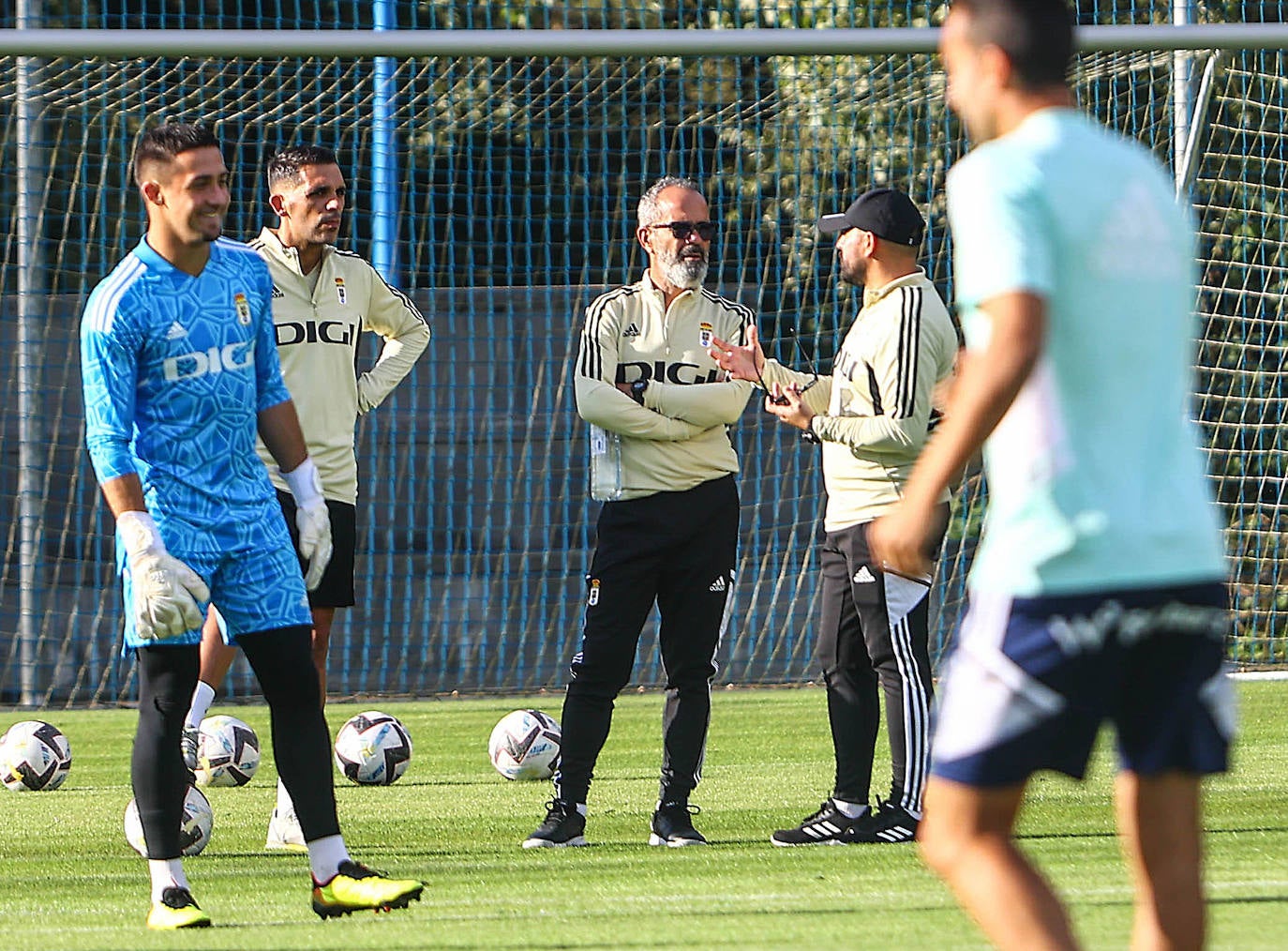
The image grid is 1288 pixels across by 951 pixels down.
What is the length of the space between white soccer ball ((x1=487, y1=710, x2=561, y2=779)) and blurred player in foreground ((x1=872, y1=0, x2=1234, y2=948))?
5.14 metres

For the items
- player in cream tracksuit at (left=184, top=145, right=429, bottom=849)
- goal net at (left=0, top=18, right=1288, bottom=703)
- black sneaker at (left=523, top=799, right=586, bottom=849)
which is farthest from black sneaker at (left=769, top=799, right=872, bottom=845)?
goal net at (left=0, top=18, right=1288, bottom=703)

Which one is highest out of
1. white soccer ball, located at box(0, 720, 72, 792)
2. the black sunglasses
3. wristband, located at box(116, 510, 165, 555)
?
the black sunglasses

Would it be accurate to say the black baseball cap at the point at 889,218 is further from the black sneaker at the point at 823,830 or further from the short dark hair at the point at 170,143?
the short dark hair at the point at 170,143

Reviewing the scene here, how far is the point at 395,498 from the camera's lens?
44.4 ft

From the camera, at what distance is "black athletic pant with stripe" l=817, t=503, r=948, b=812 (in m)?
6.10

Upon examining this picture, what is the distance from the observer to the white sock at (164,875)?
15.7ft

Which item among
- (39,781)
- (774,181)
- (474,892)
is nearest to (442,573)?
(774,181)

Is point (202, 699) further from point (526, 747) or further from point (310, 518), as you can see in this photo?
point (310, 518)

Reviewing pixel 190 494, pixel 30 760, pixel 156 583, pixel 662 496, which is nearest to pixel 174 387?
pixel 190 494

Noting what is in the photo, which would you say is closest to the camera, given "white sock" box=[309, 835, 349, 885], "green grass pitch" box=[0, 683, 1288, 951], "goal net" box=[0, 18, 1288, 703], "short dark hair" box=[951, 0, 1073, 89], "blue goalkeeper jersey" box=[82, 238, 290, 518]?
"short dark hair" box=[951, 0, 1073, 89]

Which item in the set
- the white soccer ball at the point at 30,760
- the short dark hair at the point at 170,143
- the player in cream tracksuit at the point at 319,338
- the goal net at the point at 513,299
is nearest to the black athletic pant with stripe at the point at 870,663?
the player in cream tracksuit at the point at 319,338

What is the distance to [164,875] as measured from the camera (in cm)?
478

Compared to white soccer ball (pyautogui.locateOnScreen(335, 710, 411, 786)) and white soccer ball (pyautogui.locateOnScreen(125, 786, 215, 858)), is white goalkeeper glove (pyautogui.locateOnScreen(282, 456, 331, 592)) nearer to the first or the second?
white soccer ball (pyautogui.locateOnScreen(125, 786, 215, 858))

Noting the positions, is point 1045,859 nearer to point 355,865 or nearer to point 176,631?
point 355,865
